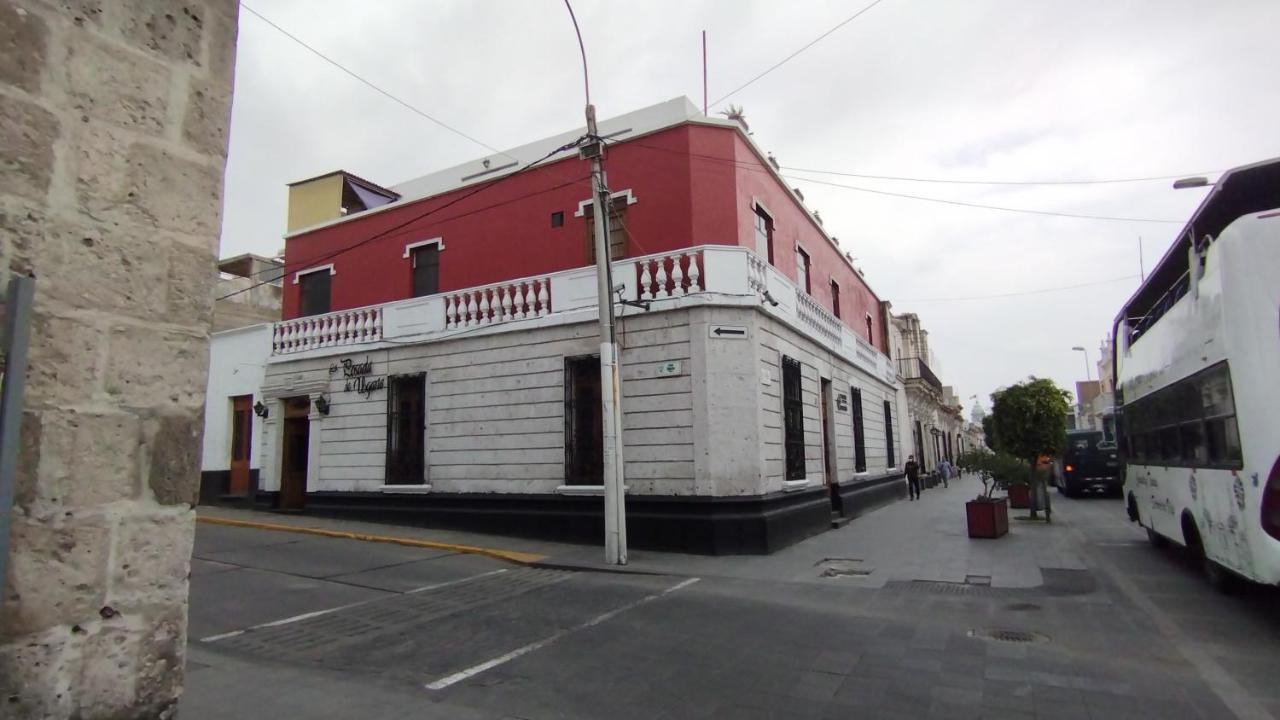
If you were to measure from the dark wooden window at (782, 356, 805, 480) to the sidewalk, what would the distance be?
1.49 m

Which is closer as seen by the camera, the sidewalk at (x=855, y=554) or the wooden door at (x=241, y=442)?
the sidewalk at (x=855, y=554)

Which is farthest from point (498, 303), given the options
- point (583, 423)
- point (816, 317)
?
point (816, 317)

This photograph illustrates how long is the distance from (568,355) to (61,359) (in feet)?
37.5

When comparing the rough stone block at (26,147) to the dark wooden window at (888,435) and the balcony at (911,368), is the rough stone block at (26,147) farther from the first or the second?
the balcony at (911,368)

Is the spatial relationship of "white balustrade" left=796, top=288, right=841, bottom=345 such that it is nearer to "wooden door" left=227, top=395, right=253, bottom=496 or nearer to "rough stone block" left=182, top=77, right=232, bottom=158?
"rough stone block" left=182, top=77, right=232, bottom=158

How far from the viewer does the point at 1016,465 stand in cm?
1622

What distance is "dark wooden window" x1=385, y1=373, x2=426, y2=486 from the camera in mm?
14977

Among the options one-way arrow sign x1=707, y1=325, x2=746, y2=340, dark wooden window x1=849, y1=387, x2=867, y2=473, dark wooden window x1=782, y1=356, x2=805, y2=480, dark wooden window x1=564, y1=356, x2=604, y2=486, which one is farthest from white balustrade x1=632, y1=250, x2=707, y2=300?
dark wooden window x1=849, y1=387, x2=867, y2=473

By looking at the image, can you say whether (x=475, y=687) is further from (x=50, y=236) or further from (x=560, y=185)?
(x=560, y=185)

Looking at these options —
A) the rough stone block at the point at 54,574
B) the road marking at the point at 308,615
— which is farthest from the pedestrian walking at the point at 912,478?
→ the rough stone block at the point at 54,574

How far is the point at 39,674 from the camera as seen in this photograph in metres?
1.79

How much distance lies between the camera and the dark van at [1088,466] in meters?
22.9

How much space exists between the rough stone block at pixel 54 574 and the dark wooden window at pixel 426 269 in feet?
48.9

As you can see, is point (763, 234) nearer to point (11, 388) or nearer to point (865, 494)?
point (865, 494)
